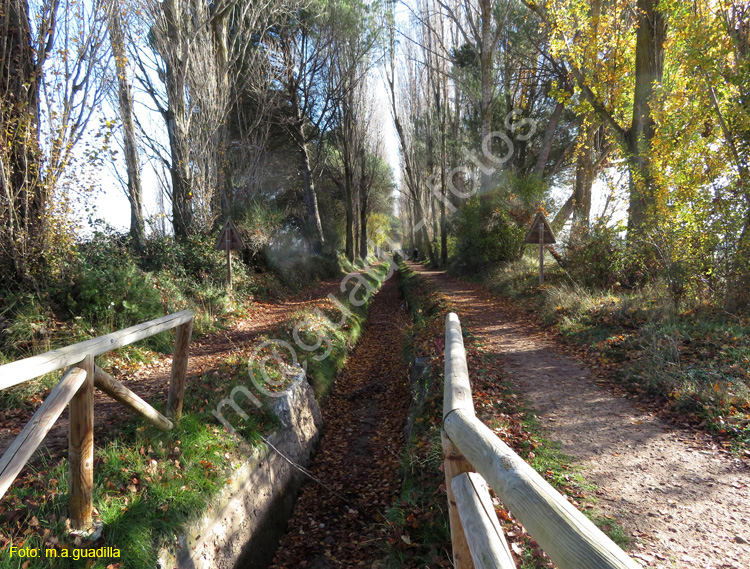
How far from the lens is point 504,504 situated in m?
1.62

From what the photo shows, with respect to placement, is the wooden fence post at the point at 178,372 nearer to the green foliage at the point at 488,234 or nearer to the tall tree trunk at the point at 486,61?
the green foliage at the point at 488,234

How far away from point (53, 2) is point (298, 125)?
42.6 ft

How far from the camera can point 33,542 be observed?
256 centimetres

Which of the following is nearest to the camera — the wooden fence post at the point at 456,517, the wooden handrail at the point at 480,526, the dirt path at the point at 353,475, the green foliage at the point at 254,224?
the wooden handrail at the point at 480,526

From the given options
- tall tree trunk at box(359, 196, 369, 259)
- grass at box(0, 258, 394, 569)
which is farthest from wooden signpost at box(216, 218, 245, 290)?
tall tree trunk at box(359, 196, 369, 259)

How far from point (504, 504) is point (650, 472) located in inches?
101

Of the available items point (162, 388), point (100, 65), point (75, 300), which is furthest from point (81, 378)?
point (100, 65)

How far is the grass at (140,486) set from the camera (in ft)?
8.70

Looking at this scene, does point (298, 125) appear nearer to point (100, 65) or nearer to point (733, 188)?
point (100, 65)

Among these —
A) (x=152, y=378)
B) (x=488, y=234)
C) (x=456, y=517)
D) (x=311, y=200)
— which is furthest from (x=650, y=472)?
(x=311, y=200)

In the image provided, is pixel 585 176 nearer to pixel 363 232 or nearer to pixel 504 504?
pixel 363 232

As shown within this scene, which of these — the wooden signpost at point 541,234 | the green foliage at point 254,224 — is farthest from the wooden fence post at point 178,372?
the wooden signpost at point 541,234

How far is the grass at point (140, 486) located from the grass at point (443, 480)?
5.35 ft

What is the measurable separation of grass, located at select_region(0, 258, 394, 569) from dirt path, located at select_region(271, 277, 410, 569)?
0.97 meters
